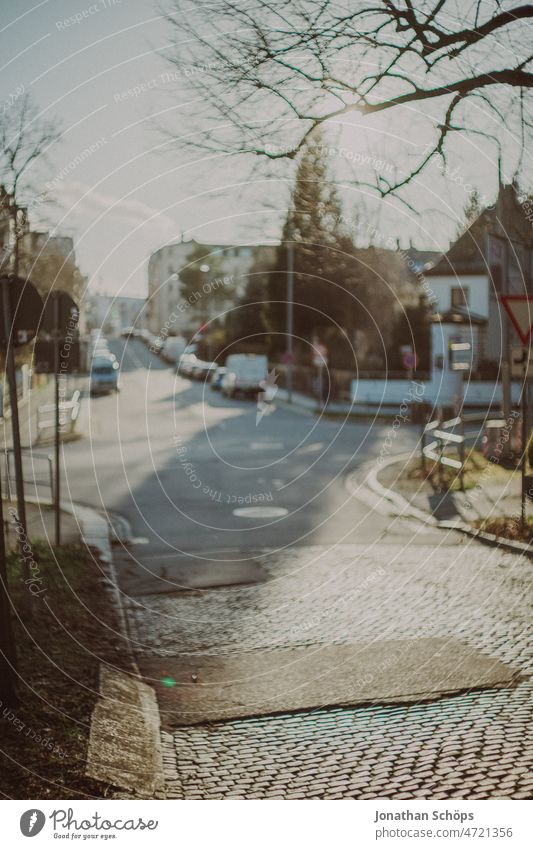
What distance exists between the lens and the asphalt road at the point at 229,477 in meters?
11.9

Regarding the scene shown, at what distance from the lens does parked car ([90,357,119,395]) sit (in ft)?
135

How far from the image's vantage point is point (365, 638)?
7.07 meters

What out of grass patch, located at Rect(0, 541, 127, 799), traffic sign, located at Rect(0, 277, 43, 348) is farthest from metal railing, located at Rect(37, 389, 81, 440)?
traffic sign, located at Rect(0, 277, 43, 348)

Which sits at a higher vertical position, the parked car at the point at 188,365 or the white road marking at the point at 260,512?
the parked car at the point at 188,365

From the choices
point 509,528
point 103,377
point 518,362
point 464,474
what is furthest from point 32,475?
point 103,377

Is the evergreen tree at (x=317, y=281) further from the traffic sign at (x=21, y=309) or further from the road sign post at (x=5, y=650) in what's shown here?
the road sign post at (x=5, y=650)

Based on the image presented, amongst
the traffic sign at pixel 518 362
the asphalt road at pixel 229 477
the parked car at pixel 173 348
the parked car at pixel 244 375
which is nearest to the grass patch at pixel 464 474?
the asphalt road at pixel 229 477

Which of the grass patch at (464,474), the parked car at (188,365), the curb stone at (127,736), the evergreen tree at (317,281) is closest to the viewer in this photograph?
the curb stone at (127,736)

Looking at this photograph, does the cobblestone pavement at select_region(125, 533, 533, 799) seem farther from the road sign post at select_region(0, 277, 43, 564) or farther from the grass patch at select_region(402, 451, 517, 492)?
the grass patch at select_region(402, 451, 517, 492)

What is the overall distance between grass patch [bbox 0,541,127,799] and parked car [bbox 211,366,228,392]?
36380mm

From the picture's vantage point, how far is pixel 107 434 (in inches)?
1011

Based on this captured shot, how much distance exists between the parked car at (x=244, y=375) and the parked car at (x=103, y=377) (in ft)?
16.7

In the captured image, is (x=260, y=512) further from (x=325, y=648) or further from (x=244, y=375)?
(x=244, y=375)

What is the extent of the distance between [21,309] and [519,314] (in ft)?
16.6
